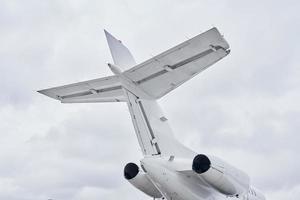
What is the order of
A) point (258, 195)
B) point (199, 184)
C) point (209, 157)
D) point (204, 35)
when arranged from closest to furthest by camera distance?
point (204, 35)
point (209, 157)
point (199, 184)
point (258, 195)

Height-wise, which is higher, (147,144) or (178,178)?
(147,144)

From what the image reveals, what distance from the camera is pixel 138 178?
10.9 m

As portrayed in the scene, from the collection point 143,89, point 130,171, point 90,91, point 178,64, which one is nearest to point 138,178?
point 130,171

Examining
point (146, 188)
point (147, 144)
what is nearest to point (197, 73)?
point (147, 144)

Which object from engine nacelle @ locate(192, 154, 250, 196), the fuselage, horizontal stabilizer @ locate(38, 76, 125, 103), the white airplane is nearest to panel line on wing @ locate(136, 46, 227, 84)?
the white airplane

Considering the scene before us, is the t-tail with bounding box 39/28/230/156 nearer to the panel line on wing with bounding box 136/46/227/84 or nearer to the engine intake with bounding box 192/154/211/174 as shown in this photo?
the panel line on wing with bounding box 136/46/227/84

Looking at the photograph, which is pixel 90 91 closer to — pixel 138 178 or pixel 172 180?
pixel 138 178

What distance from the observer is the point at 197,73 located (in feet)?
34.0

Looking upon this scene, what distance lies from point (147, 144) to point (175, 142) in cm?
78

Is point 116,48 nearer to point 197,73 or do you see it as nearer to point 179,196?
point 197,73

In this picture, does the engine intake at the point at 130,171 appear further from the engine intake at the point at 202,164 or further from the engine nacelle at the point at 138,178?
the engine intake at the point at 202,164

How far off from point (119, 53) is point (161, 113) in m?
1.78

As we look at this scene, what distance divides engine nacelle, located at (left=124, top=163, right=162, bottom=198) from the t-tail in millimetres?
429

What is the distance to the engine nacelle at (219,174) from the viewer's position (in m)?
9.86
